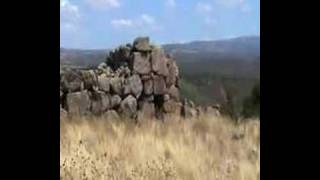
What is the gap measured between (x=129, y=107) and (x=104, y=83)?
1.08 ft

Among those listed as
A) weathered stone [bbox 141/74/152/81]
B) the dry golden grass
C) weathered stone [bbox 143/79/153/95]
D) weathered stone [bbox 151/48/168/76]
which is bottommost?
the dry golden grass

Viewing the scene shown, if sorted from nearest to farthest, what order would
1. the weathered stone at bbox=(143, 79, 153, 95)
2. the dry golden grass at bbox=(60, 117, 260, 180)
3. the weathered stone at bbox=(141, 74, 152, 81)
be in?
the dry golden grass at bbox=(60, 117, 260, 180), the weathered stone at bbox=(143, 79, 153, 95), the weathered stone at bbox=(141, 74, 152, 81)

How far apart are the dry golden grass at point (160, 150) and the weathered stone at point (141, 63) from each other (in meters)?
0.59

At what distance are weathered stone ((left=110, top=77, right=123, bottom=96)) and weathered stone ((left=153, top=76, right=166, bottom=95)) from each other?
332 millimetres

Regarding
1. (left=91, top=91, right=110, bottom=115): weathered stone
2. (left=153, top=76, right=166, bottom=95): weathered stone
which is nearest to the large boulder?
(left=153, top=76, right=166, bottom=95): weathered stone

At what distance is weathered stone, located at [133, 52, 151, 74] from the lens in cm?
629

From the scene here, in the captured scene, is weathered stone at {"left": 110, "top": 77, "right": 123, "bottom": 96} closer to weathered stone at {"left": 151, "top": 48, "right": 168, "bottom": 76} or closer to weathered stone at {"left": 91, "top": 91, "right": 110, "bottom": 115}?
weathered stone at {"left": 91, "top": 91, "right": 110, "bottom": 115}

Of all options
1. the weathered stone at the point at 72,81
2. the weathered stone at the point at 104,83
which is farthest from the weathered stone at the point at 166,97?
the weathered stone at the point at 72,81

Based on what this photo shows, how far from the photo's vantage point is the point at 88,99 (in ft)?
19.6
